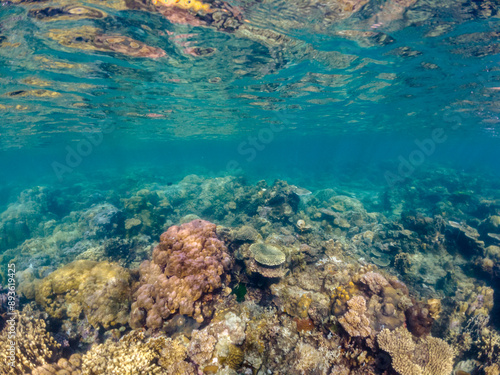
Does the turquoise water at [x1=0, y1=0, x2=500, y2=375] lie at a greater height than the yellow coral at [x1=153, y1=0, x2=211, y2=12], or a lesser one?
lesser

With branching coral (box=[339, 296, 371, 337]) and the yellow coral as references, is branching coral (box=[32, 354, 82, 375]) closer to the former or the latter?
branching coral (box=[339, 296, 371, 337])

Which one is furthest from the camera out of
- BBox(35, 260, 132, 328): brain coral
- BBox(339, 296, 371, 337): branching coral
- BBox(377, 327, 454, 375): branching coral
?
BBox(35, 260, 132, 328): brain coral

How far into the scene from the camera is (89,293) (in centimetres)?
560

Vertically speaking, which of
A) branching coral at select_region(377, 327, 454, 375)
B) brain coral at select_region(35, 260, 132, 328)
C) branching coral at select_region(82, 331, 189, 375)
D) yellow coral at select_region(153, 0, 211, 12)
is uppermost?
yellow coral at select_region(153, 0, 211, 12)

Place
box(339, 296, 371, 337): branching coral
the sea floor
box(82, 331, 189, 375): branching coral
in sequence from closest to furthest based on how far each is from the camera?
box(82, 331, 189, 375): branching coral → the sea floor → box(339, 296, 371, 337): branching coral

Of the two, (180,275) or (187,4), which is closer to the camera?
(180,275)

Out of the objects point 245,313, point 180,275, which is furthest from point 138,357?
point 245,313

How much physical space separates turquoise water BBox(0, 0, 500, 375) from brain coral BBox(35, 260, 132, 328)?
5 cm

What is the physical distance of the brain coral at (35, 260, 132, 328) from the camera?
522 centimetres

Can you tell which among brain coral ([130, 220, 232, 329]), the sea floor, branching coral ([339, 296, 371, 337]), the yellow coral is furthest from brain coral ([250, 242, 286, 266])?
the yellow coral

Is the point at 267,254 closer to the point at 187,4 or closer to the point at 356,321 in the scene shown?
the point at 356,321

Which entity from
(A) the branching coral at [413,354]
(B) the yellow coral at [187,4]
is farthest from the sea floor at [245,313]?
(B) the yellow coral at [187,4]

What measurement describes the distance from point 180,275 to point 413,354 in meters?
5.19

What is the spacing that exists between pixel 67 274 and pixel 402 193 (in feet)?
95.6
